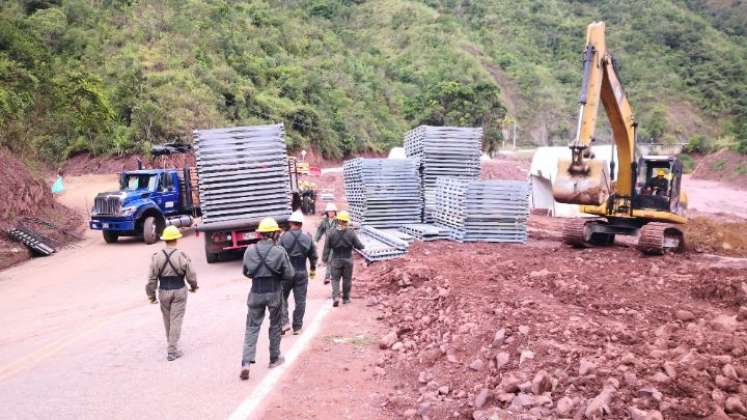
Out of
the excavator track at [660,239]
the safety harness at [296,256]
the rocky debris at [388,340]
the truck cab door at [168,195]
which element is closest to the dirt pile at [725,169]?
the excavator track at [660,239]

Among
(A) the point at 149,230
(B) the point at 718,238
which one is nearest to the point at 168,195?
(A) the point at 149,230

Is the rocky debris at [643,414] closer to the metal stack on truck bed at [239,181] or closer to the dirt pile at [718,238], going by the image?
the metal stack on truck bed at [239,181]

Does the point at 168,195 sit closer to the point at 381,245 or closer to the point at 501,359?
the point at 381,245

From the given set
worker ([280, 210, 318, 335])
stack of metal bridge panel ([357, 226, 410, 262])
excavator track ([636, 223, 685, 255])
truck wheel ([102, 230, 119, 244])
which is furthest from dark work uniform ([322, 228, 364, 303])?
truck wheel ([102, 230, 119, 244])

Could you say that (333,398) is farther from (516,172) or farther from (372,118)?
(372,118)

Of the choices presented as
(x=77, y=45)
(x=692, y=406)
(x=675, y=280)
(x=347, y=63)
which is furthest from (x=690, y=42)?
(x=692, y=406)

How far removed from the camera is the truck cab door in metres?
19.1

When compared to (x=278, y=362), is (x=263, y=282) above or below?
above

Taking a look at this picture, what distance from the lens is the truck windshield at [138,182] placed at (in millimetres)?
19078

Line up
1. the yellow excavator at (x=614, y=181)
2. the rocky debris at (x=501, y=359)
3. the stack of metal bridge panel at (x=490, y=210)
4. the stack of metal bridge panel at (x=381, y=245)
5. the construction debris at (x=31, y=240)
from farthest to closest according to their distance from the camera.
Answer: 1. the construction debris at (x=31, y=240)
2. the stack of metal bridge panel at (x=490, y=210)
3. the stack of metal bridge panel at (x=381, y=245)
4. the yellow excavator at (x=614, y=181)
5. the rocky debris at (x=501, y=359)

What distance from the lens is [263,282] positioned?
709cm

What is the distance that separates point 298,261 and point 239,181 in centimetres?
599

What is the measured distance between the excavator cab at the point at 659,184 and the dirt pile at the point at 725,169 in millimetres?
35869

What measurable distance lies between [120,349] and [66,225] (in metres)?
14.5
